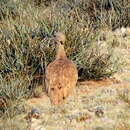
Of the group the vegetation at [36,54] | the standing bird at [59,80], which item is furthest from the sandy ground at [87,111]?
the standing bird at [59,80]

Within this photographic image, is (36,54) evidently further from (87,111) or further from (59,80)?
(59,80)

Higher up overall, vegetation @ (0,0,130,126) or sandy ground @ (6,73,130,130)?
vegetation @ (0,0,130,126)

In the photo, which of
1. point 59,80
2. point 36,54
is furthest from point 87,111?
point 36,54

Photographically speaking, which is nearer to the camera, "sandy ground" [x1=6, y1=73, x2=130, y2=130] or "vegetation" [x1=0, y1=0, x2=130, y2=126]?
"sandy ground" [x1=6, y1=73, x2=130, y2=130]

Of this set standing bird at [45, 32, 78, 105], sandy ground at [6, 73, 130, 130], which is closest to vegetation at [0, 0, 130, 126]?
sandy ground at [6, 73, 130, 130]

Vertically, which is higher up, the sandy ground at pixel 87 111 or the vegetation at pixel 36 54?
the vegetation at pixel 36 54

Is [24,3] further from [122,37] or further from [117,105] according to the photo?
[117,105]

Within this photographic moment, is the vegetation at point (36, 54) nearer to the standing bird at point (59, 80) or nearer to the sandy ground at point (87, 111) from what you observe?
the sandy ground at point (87, 111)

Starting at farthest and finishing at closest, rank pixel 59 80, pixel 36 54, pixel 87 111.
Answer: pixel 36 54 < pixel 87 111 < pixel 59 80

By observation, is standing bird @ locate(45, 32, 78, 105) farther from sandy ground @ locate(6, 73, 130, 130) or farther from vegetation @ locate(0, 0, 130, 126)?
vegetation @ locate(0, 0, 130, 126)

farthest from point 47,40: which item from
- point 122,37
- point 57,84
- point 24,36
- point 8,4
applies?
point 8,4

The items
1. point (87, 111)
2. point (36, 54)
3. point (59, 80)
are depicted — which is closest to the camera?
point (59, 80)

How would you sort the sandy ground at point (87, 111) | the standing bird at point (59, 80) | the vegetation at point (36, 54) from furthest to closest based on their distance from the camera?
the vegetation at point (36, 54), the sandy ground at point (87, 111), the standing bird at point (59, 80)

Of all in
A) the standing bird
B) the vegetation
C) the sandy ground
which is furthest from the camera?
the vegetation
